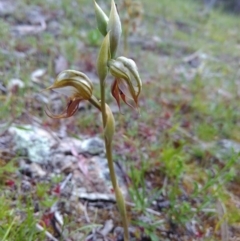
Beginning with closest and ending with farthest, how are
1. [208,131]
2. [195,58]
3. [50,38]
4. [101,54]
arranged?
[101,54] < [208,131] < [50,38] < [195,58]

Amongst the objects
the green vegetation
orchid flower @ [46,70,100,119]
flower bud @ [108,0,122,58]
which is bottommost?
the green vegetation

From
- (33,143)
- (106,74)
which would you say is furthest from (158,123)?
(106,74)

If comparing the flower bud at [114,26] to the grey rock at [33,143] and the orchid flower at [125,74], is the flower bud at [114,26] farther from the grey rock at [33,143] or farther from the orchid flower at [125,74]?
the grey rock at [33,143]

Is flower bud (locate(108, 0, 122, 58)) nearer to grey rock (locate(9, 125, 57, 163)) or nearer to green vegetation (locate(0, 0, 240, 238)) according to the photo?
green vegetation (locate(0, 0, 240, 238))

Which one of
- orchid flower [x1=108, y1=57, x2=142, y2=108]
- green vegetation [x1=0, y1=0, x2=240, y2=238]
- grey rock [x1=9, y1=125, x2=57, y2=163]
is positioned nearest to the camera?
orchid flower [x1=108, y1=57, x2=142, y2=108]

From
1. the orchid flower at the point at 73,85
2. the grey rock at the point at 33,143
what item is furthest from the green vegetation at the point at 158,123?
the orchid flower at the point at 73,85

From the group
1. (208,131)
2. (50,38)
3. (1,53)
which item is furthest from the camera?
(50,38)

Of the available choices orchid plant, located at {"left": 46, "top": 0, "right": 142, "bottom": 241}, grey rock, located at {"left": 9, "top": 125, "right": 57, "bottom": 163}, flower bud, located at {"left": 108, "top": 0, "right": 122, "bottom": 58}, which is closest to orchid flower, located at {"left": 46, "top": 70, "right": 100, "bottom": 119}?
orchid plant, located at {"left": 46, "top": 0, "right": 142, "bottom": 241}

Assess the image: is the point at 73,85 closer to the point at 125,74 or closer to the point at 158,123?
the point at 125,74

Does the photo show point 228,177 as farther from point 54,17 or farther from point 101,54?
point 54,17

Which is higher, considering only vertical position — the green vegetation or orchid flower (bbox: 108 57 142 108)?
orchid flower (bbox: 108 57 142 108)

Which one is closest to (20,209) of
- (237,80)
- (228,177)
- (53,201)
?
(53,201)
